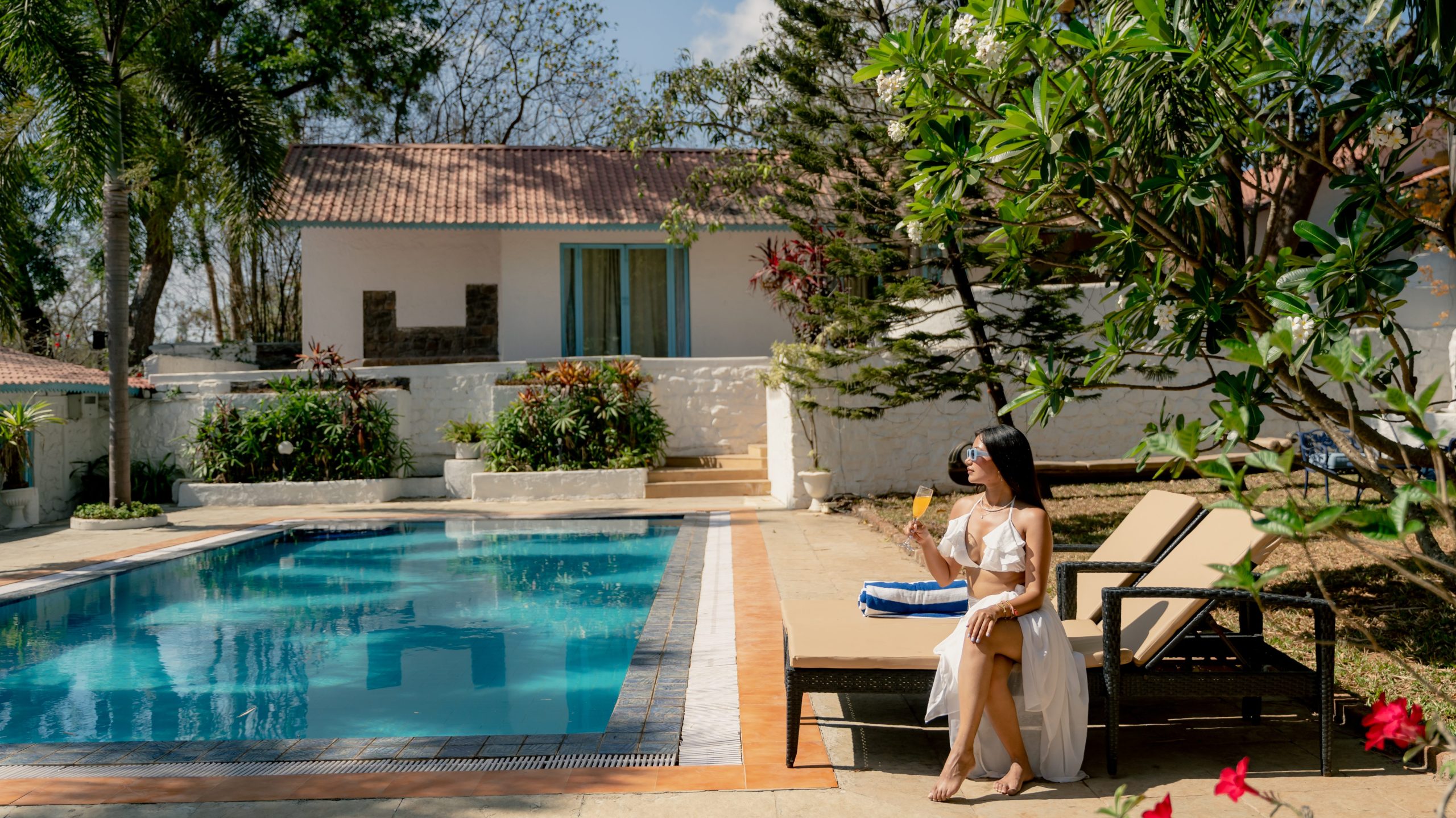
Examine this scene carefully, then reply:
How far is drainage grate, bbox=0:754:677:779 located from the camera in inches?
155

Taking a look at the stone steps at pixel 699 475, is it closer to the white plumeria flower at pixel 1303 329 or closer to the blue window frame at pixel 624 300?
the blue window frame at pixel 624 300

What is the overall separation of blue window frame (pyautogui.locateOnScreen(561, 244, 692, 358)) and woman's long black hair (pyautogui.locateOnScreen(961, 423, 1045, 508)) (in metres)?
14.3

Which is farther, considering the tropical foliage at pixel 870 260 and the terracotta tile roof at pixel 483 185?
the terracotta tile roof at pixel 483 185

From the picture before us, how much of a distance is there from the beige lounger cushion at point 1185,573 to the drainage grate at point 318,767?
76.0 inches

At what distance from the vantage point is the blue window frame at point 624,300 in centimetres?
1800

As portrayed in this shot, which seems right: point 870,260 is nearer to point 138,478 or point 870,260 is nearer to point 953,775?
point 953,775

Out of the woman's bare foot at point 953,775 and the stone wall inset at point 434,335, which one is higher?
the stone wall inset at point 434,335

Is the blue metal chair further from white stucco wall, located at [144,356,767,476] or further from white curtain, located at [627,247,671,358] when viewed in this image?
white curtain, located at [627,247,671,358]

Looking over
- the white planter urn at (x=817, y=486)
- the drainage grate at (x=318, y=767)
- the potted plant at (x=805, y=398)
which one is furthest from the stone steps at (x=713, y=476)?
the drainage grate at (x=318, y=767)

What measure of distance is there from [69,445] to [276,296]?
593 inches

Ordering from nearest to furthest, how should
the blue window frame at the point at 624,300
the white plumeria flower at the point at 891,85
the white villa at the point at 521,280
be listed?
the white plumeria flower at the point at 891,85 < the white villa at the point at 521,280 < the blue window frame at the point at 624,300

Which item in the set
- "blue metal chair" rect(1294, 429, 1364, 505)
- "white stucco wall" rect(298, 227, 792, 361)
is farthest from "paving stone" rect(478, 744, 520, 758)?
"white stucco wall" rect(298, 227, 792, 361)

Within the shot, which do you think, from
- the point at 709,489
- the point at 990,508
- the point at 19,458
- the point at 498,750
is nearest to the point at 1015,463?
the point at 990,508

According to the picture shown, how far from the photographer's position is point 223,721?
5258mm
